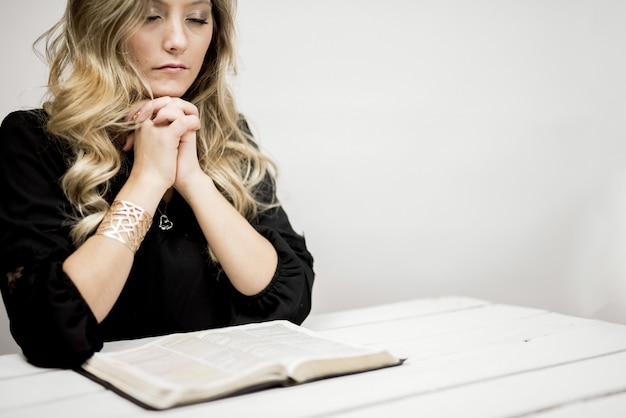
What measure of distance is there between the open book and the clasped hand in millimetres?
376

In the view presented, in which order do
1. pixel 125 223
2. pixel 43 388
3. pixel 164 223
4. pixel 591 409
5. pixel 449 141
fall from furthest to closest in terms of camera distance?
1. pixel 449 141
2. pixel 164 223
3. pixel 125 223
4. pixel 43 388
5. pixel 591 409

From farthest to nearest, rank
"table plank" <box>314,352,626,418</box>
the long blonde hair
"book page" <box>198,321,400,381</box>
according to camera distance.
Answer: the long blonde hair
"book page" <box>198,321,400,381</box>
"table plank" <box>314,352,626,418</box>

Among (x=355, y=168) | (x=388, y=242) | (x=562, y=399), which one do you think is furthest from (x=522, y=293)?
(x=562, y=399)

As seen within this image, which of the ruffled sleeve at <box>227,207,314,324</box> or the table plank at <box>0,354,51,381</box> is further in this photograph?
the ruffled sleeve at <box>227,207,314,324</box>

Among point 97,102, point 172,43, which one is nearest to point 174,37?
point 172,43

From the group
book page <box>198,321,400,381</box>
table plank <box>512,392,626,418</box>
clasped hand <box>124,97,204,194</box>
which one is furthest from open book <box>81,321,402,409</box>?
clasped hand <box>124,97,204,194</box>

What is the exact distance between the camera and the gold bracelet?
132 cm

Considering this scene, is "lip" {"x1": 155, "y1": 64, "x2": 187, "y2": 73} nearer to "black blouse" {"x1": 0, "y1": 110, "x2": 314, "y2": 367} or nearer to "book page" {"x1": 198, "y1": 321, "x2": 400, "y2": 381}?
"black blouse" {"x1": 0, "y1": 110, "x2": 314, "y2": 367}

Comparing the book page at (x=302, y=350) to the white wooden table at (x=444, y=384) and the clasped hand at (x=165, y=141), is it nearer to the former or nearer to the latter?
the white wooden table at (x=444, y=384)

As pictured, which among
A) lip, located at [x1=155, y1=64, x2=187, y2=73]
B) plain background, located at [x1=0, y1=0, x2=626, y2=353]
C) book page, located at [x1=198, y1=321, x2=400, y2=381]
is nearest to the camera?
book page, located at [x1=198, y1=321, x2=400, y2=381]

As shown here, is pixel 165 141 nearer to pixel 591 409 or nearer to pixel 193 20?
pixel 193 20

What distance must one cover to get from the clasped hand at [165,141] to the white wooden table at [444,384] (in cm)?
43

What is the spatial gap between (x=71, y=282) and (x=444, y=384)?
2.09 ft

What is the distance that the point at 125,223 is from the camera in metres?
1.34
